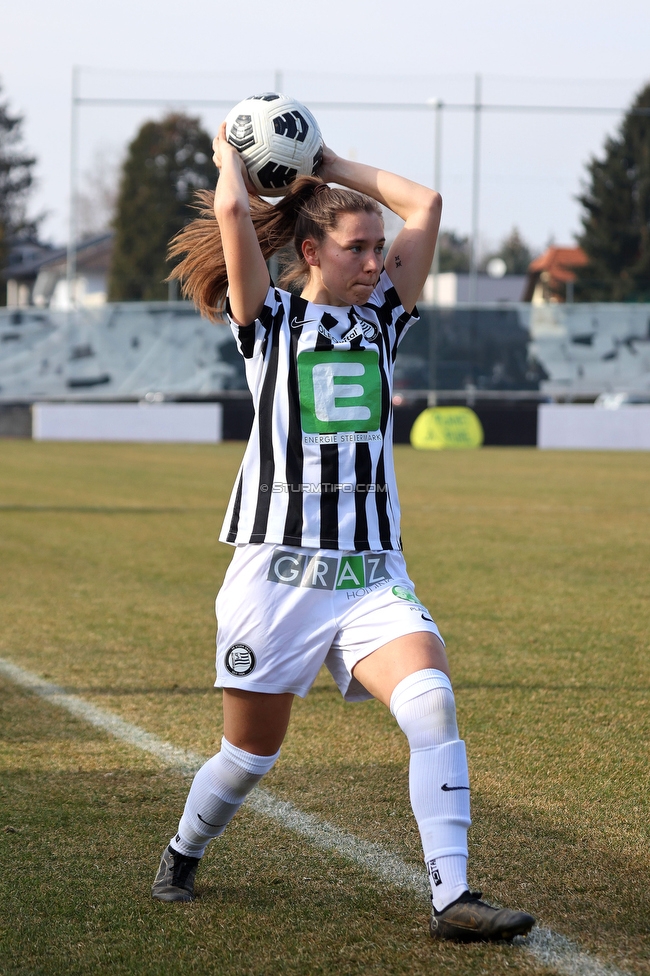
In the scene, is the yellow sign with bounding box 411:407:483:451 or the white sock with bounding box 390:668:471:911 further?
the yellow sign with bounding box 411:407:483:451

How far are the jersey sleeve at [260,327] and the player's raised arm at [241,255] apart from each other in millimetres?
17

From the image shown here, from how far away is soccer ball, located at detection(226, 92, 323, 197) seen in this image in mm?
3572

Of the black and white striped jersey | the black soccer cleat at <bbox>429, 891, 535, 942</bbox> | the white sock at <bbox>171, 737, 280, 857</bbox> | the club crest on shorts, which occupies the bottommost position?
the black soccer cleat at <bbox>429, 891, 535, 942</bbox>

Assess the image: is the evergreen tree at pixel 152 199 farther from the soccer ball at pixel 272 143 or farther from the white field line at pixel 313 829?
the soccer ball at pixel 272 143

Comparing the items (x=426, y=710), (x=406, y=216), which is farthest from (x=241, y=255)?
(x=426, y=710)

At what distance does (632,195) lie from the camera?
5428cm

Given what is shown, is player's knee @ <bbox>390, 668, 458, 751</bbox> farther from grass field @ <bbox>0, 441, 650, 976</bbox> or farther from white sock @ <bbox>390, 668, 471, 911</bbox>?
grass field @ <bbox>0, 441, 650, 976</bbox>

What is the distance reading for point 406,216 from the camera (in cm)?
362

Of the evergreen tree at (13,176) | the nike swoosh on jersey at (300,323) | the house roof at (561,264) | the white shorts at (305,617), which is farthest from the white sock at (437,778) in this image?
the evergreen tree at (13,176)

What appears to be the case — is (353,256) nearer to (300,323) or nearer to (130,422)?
(300,323)

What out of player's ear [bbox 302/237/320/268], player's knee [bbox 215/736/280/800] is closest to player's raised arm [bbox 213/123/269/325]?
player's ear [bbox 302/237/320/268]

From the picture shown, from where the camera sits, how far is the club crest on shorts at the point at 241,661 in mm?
3145

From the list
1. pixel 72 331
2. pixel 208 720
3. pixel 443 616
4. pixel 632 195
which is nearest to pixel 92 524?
pixel 443 616

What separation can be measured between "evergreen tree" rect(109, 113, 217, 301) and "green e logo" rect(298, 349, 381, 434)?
4163 cm
